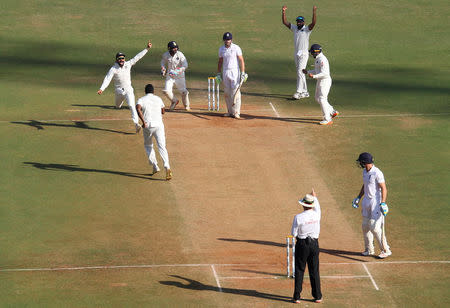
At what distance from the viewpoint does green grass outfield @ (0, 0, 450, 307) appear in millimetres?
17172

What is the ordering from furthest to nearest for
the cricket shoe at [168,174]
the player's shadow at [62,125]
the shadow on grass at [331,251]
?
the player's shadow at [62,125] < the cricket shoe at [168,174] < the shadow on grass at [331,251]

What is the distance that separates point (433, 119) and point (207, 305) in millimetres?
11825

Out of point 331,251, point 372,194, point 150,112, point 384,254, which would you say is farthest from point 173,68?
point 384,254

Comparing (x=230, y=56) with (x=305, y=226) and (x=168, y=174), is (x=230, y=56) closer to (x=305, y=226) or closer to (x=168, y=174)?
(x=168, y=174)

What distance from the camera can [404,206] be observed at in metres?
19.5

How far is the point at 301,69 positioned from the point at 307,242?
11.7m

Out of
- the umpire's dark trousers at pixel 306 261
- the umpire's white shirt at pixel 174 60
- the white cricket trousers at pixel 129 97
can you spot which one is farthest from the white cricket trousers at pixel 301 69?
the umpire's dark trousers at pixel 306 261

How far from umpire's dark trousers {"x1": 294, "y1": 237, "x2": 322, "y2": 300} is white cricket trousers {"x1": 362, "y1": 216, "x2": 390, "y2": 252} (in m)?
1.96

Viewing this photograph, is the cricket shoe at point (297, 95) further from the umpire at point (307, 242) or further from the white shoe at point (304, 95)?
the umpire at point (307, 242)

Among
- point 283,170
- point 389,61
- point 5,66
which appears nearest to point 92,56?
point 5,66

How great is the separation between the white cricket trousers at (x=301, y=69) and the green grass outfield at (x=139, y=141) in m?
0.67

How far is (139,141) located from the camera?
2342cm

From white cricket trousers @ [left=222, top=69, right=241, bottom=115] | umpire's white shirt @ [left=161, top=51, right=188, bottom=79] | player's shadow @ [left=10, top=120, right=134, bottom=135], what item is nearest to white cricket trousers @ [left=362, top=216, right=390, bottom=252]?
white cricket trousers @ [left=222, top=69, right=241, bottom=115]

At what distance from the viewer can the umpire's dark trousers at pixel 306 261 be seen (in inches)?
604
